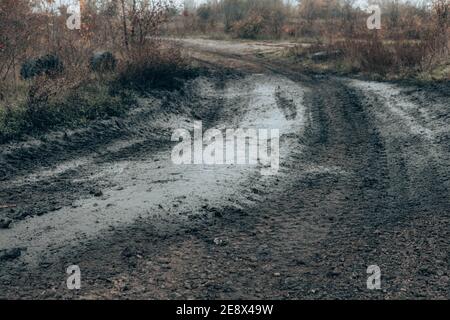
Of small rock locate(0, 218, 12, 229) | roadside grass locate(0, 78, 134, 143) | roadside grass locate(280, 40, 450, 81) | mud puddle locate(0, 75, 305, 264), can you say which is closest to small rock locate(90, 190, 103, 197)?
mud puddle locate(0, 75, 305, 264)

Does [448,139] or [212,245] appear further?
[448,139]

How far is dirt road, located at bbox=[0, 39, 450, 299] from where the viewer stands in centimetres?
387

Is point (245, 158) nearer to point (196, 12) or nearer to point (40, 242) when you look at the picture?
point (40, 242)

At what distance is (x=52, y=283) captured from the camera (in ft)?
12.5

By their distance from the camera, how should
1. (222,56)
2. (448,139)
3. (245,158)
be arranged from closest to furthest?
1. (245,158)
2. (448,139)
3. (222,56)

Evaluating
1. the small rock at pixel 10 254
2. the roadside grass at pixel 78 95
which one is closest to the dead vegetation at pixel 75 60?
the roadside grass at pixel 78 95

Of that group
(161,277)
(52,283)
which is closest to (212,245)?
(161,277)

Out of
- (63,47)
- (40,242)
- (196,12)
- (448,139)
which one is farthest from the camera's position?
(196,12)

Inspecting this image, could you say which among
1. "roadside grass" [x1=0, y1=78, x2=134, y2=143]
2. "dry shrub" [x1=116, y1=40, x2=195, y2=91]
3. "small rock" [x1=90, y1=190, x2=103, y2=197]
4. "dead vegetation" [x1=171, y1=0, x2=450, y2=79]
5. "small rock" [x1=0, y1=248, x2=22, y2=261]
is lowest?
"small rock" [x1=0, y1=248, x2=22, y2=261]

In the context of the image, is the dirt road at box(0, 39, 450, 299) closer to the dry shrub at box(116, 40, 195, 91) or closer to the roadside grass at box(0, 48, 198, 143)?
the roadside grass at box(0, 48, 198, 143)

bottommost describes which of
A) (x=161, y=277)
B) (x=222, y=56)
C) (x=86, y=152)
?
(x=161, y=277)

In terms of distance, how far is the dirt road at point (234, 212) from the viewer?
152 inches

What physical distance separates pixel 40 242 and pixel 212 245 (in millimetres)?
1578

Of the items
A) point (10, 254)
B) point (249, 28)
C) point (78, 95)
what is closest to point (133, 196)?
point (10, 254)
